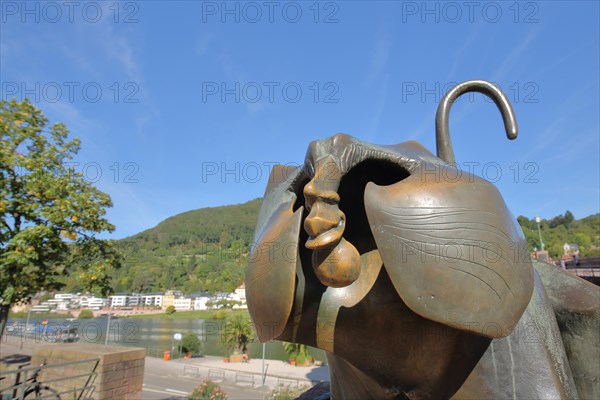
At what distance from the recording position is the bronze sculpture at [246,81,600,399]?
1482 millimetres

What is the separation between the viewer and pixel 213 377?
20.6 meters

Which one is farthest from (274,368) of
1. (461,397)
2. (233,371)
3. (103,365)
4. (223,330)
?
(461,397)

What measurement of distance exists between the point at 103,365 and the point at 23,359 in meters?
7.15

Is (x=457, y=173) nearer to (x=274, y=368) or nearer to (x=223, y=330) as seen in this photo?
(x=274, y=368)

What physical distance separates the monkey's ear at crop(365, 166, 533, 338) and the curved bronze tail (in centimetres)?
141

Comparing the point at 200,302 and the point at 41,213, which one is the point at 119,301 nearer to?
the point at 200,302

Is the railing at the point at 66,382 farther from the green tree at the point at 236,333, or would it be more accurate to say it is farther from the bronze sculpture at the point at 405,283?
the green tree at the point at 236,333

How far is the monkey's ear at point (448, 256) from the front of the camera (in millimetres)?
1474

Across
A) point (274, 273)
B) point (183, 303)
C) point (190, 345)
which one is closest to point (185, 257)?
point (183, 303)

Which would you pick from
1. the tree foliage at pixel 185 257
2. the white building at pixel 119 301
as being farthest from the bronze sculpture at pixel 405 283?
the white building at pixel 119 301

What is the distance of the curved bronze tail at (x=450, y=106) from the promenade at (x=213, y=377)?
13778 millimetres

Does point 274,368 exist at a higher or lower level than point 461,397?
lower

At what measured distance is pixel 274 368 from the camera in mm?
24281

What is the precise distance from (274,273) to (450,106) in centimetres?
210
